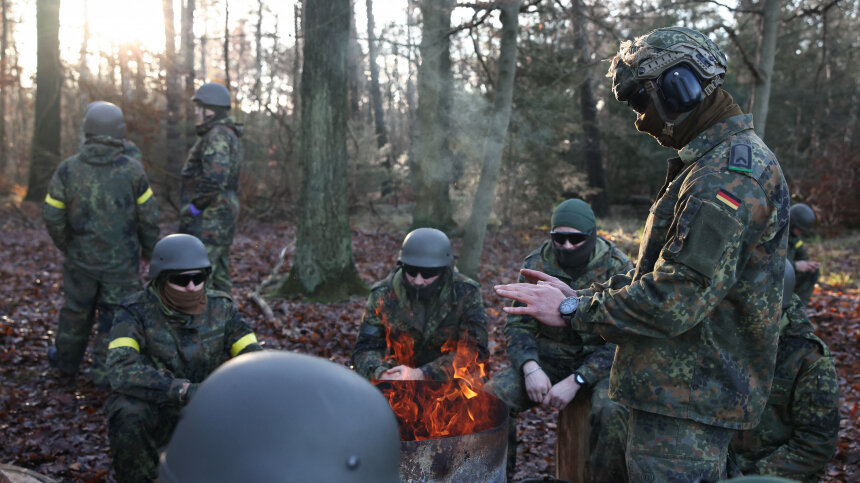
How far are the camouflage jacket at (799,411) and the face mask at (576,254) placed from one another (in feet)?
4.22

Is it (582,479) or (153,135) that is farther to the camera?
(153,135)

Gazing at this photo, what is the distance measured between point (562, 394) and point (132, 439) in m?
2.63

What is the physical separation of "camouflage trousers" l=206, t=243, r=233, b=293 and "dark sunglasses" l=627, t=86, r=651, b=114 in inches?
219

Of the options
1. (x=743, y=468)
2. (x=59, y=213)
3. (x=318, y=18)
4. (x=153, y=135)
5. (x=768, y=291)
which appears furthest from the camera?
(x=153, y=135)

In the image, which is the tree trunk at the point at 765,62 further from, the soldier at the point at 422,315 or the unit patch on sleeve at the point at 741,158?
the unit patch on sleeve at the point at 741,158

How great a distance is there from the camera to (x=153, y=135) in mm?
15117

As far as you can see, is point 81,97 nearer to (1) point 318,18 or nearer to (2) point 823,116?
(1) point 318,18

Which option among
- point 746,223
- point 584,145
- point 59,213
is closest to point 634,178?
point 584,145

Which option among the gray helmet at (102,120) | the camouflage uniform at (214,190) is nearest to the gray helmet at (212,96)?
the camouflage uniform at (214,190)

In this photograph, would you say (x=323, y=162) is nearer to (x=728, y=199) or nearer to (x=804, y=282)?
(x=804, y=282)

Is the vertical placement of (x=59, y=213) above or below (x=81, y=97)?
below

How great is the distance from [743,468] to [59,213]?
5979mm

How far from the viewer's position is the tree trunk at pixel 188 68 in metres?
15.4

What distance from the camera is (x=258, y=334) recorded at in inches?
283
